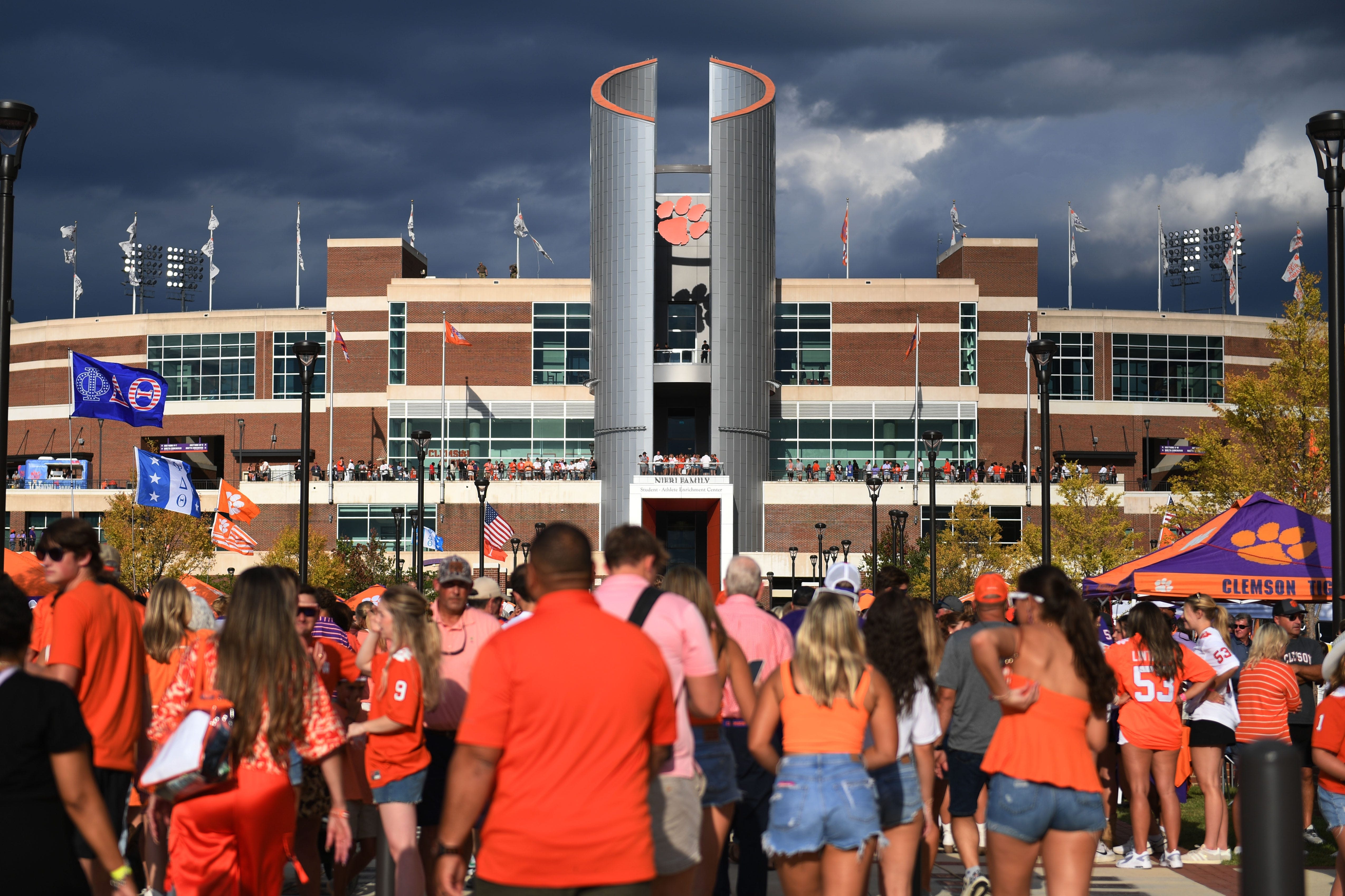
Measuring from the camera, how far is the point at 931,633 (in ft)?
28.9

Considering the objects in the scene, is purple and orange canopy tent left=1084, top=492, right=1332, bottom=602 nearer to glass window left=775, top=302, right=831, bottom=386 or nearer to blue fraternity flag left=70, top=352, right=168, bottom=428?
blue fraternity flag left=70, top=352, right=168, bottom=428

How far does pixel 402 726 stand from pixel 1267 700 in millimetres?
6989

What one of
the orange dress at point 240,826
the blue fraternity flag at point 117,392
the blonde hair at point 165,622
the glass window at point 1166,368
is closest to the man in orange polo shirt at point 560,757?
the orange dress at point 240,826

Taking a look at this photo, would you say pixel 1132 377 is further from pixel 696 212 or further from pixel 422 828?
pixel 422 828

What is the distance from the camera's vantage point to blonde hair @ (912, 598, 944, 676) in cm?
876

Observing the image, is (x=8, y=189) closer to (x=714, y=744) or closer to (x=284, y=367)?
(x=714, y=744)

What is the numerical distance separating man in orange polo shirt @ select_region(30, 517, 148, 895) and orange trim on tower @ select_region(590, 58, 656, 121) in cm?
5582

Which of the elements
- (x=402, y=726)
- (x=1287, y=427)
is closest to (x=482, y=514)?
(x=1287, y=427)

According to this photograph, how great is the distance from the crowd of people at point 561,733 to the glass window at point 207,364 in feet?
228

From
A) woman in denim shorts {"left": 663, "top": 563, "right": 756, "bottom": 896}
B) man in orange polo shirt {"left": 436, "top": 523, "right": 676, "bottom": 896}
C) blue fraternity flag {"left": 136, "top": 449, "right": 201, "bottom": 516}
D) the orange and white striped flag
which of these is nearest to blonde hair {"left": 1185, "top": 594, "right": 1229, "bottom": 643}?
woman in denim shorts {"left": 663, "top": 563, "right": 756, "bottom": 896}

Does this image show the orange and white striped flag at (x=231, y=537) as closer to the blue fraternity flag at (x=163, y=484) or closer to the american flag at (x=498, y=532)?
the blue fraternity flag at (x=163, y=484)

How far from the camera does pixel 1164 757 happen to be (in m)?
10.2

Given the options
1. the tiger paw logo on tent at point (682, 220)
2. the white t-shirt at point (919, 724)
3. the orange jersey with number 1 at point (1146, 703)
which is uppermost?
the tiger paw logo on tent at point (682, 220)

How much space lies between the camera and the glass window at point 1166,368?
72.1 metres
